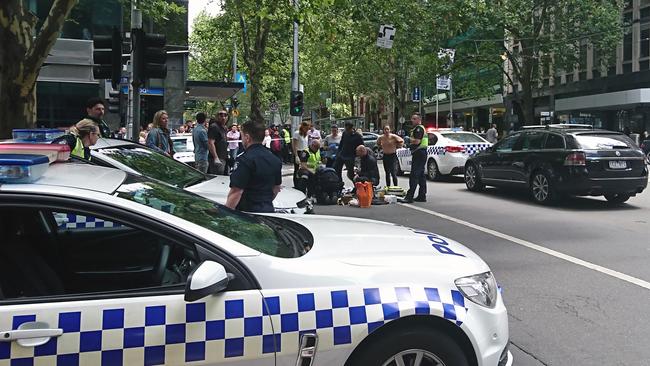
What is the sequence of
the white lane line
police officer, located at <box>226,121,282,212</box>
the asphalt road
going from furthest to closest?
1. the white lane line
2. police officer, located at <box>226,121,282,212</box>
3. the asphalt road

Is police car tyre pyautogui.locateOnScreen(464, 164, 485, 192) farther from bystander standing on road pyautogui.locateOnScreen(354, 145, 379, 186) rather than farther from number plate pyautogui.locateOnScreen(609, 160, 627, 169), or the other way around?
number plate pyautogui.locateOnScreen(609, 160, 627, 169)

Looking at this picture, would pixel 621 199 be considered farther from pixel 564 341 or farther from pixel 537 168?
pixel 564 341

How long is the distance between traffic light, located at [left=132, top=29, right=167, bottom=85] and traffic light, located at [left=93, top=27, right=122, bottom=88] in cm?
36

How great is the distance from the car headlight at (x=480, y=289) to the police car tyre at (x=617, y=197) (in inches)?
362

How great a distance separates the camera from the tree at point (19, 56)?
7.34 m

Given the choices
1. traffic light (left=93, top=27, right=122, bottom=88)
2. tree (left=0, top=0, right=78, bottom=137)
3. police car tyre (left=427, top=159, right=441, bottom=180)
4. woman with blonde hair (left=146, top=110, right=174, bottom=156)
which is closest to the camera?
tree (left=0, top=0, right=78, bottom=137)

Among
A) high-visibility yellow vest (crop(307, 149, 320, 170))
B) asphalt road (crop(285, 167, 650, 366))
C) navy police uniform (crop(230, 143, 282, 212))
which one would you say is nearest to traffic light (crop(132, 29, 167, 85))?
high-visibility yellow vest (crop(307, 149, 320, 170))

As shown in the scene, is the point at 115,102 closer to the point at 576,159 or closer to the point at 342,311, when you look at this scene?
the point at 576,159

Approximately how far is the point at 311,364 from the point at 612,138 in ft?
33.7

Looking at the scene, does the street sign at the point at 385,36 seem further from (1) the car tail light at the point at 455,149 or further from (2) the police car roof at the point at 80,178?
(2) the police car roof at the point at 80,178

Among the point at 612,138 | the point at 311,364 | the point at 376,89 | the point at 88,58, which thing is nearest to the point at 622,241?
the point at 612,138

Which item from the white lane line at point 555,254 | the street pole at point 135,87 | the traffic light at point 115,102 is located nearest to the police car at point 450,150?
the white lane line at point 555,254

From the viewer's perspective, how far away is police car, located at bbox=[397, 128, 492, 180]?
1644 centimetres

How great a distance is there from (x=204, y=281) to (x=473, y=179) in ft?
40.9
